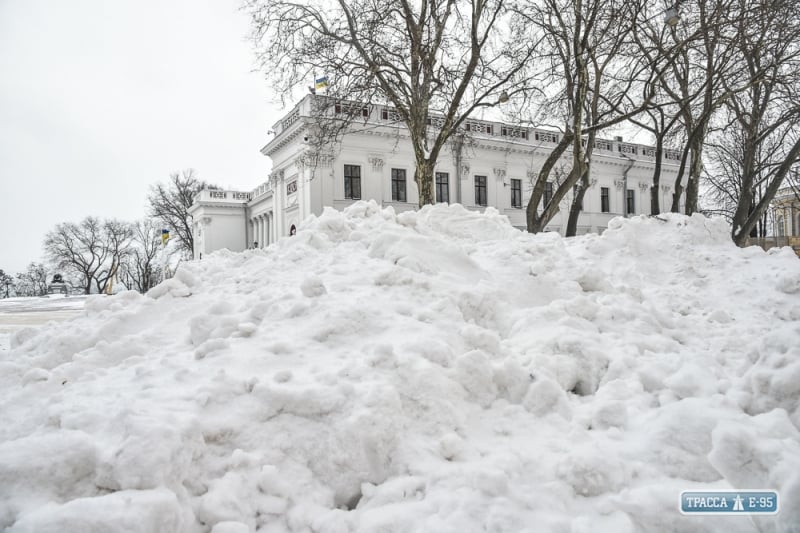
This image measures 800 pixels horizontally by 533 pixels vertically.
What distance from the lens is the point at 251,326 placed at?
9.91ft

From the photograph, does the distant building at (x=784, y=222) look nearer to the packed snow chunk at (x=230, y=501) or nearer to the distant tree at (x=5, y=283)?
the packed snow chunk at (x=230, y=501)

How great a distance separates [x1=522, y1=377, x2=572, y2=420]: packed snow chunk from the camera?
98.3 inches

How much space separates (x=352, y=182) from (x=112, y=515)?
86.6 feet

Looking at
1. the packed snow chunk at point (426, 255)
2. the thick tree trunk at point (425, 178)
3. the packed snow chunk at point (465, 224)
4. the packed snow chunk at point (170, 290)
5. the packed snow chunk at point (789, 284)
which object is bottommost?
the packed snow chunk at point (789, 284)

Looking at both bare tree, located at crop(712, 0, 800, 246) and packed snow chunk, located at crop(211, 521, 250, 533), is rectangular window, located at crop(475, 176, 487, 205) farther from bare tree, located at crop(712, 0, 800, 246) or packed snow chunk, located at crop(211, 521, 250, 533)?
packed snow chunk, located at crop(211, 521, 250, 533)

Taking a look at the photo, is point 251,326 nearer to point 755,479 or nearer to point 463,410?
point 463,410

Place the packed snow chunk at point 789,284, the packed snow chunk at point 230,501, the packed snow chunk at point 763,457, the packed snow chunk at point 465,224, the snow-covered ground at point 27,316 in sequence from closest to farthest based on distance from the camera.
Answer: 1. the packed snow chunk at point 763,457
2. the packed snow chunk at point 230,501
3. the packed snow chunk at point 789,284
4. the packed snow chunk at point 465,224
5. the snow-covered ground at point 27,316

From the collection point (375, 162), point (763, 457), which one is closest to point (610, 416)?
point (763, 457)

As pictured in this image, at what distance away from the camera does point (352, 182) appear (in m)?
27.1

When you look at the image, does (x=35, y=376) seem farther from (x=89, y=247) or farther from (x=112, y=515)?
(x=89, y=247)

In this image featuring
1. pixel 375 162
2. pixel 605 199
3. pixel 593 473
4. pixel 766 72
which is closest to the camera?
pixel 593 473

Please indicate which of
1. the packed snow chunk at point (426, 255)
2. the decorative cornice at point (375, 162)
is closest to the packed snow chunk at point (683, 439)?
the packed snow chunk at point (426, 255)

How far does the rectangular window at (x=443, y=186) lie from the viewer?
97.6 feet

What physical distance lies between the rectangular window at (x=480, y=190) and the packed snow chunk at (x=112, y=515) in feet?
101
